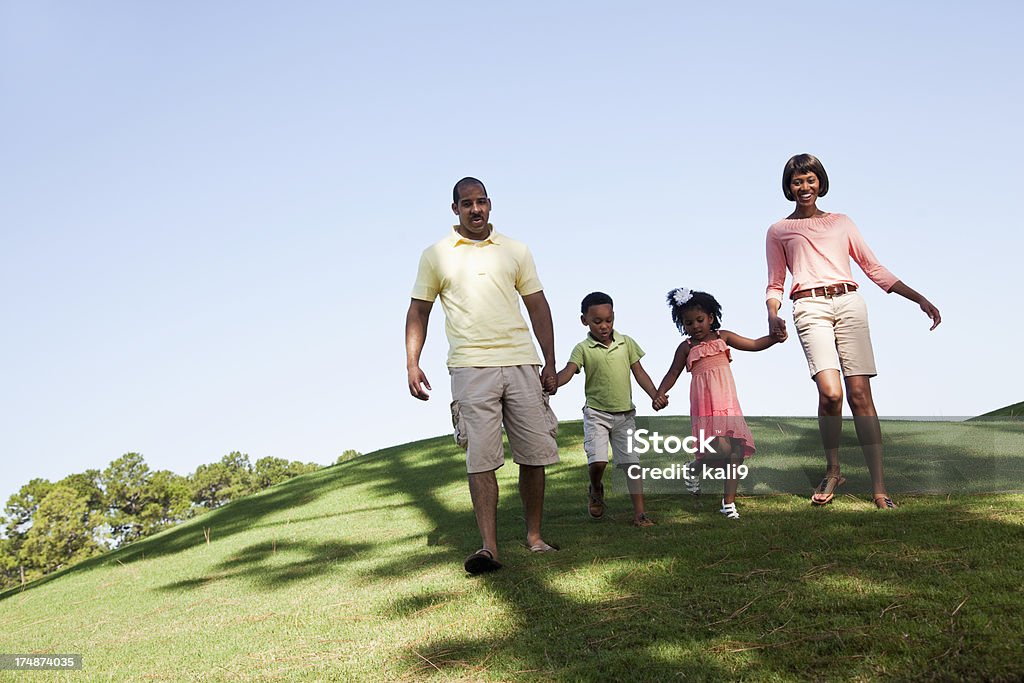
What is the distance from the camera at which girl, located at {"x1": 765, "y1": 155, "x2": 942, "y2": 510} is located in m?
5.13

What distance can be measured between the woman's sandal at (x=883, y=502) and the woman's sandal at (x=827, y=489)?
308mm

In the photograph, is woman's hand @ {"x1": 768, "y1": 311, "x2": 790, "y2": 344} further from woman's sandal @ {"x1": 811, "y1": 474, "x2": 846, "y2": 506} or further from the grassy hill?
the grassy hill

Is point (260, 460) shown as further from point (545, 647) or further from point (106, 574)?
point (545, 647)

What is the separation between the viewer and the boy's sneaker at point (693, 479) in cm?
590

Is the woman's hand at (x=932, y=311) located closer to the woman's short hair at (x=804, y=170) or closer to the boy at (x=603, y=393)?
the woman's short hair at (x=804, y=170)

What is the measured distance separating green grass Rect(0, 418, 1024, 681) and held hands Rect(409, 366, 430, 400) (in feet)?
3.38

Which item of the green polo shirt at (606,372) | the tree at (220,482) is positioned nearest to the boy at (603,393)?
the green polo shirt at (606,372)

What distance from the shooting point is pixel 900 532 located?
4227mm

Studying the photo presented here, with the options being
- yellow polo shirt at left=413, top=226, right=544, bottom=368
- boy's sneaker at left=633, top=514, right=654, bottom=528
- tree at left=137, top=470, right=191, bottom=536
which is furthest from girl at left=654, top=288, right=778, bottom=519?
tree at left=137, top=470, right=191, bottom=536

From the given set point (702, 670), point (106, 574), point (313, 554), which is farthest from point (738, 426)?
point (106, 574)

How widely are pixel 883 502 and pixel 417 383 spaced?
2.86 m

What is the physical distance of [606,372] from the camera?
18.9 ft

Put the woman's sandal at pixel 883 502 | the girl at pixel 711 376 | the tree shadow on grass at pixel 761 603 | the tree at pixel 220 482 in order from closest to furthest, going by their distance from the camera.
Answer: the tree shadow on grass at pixel 761 603 < the woman's sandal at pixel 883 502 < the girl at pixel 711 376 < the tree at pixel 220 482

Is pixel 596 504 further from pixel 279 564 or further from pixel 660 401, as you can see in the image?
pixel 279 564
